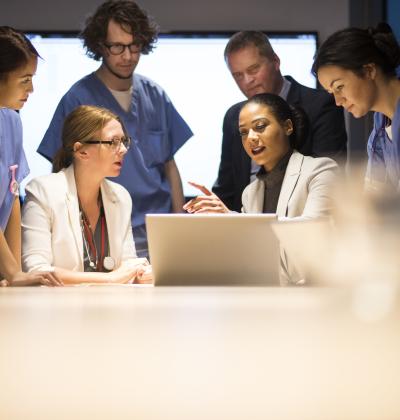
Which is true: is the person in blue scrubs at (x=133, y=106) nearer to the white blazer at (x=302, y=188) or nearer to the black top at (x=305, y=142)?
the black top at (x=305, y=142)

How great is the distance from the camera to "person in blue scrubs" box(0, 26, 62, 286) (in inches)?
81.0

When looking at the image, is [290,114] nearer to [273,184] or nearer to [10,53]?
[273,184]

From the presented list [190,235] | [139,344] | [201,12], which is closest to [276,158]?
[190,235]

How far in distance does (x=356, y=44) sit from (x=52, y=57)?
2097 mm

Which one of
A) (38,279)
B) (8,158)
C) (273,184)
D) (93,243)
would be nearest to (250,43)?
(273,184)

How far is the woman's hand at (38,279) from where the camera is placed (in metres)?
1.66

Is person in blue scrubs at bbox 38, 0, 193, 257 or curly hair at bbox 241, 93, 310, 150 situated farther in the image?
person in blue scrubs at bbox 38, 0, 193, 257

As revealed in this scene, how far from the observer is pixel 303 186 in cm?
247

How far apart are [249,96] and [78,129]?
2.53ft

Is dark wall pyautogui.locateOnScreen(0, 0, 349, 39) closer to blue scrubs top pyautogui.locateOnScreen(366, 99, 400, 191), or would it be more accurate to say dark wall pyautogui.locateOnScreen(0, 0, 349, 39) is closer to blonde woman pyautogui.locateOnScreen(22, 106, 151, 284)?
blonde woman pyautogui.locateOnScreen(22, 106, 151, 284)

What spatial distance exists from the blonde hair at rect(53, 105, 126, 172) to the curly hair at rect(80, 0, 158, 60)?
477 mm

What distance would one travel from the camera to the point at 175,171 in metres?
3.05

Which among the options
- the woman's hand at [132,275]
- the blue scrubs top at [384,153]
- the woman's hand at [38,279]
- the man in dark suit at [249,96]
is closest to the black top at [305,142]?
the man in dark suit at [249,96]

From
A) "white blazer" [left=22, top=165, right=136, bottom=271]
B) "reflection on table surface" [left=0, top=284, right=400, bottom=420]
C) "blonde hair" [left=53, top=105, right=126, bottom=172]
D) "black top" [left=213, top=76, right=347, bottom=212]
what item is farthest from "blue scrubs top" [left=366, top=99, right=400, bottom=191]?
"reflection on table surface" [left=0, top=284, right=400, bottom=420]
